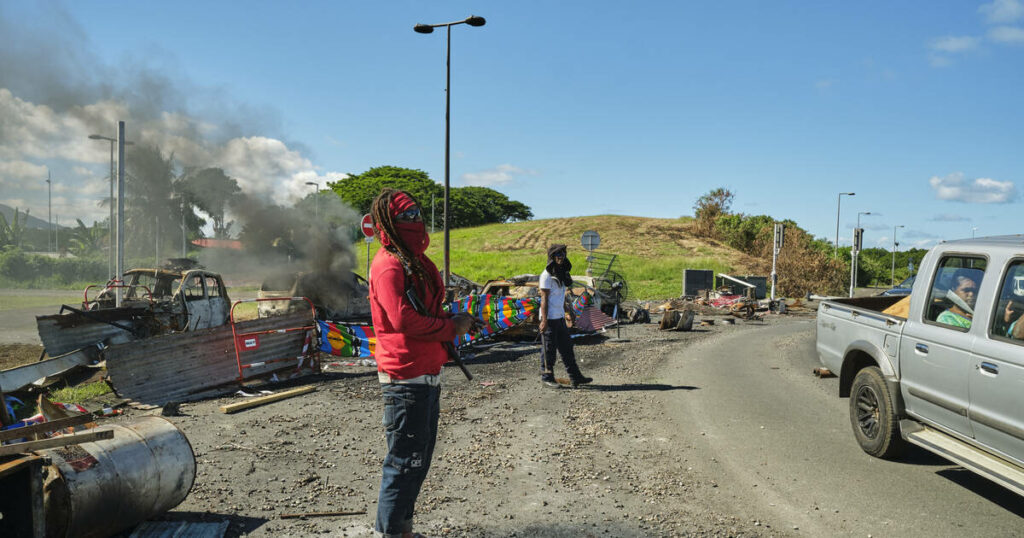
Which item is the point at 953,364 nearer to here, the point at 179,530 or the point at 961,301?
the point at 961,301

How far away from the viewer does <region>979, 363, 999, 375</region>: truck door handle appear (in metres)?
3.96

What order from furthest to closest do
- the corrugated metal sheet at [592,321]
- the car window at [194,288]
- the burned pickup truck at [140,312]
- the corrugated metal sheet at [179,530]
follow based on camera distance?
the corrugated metal sheet at [592,321] < the car window at [194,288] < the burned pickup truck at [140,312] < the corrugated metal sheet at [179,530]

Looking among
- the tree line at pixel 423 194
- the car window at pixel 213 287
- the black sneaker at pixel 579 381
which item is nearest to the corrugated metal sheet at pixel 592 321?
the black sneaker at pixel 579 381

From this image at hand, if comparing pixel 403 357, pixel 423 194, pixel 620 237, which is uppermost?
pixel 423 194

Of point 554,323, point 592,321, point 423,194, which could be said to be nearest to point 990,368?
point 554,323

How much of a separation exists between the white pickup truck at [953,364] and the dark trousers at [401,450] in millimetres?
3576

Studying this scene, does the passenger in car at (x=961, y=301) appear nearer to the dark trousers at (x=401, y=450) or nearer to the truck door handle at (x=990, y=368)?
the truck door handle at (x=990, y=368)

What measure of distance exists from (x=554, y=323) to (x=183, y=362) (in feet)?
15.9

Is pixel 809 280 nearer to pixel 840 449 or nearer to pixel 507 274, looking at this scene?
pixel 507 274

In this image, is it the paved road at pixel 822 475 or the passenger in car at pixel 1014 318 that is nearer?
the passenger in car at pixel 1014 318

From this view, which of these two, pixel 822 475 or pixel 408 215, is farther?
pixel 822 475

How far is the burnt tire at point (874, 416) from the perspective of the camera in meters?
5.08

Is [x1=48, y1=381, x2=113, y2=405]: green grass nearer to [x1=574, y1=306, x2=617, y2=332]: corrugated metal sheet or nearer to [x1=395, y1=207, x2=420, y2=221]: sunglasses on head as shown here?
[x1=395, y1=207, x2=420, y2=221]: sunglasses on head

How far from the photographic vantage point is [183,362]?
310 inches
